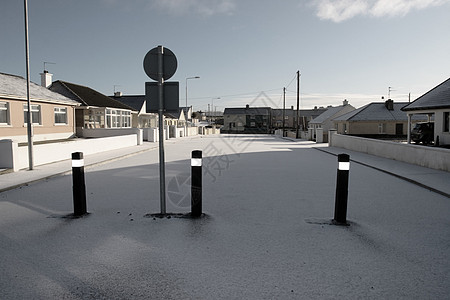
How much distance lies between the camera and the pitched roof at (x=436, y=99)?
68.2ft

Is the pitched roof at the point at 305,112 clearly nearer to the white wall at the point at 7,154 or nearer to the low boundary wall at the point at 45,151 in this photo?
the low boundary wall at the point at 45,151

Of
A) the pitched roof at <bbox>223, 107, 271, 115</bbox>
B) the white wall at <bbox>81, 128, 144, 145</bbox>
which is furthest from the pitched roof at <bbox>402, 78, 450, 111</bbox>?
the pitched roof at <bbox>223, 107, 271, 115</bbox>

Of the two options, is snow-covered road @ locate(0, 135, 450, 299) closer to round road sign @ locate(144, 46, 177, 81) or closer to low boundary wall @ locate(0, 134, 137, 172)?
round road sign @ locate(144, 46, 177, 81)

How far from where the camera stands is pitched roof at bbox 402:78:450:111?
2078 centimetres

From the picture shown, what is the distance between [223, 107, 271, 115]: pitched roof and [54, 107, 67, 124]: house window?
76420mm

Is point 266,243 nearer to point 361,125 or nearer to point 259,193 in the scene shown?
point 259,193

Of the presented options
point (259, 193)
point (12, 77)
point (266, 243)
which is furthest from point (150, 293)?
point (12, 77)

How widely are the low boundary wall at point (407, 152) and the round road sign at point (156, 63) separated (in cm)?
985

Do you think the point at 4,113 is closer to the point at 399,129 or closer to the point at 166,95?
the point at 166,95

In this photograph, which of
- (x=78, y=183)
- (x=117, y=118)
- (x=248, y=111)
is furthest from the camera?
(x=248, y=111)

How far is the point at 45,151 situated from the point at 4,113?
36.9 ft

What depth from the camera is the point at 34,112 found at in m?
24.8

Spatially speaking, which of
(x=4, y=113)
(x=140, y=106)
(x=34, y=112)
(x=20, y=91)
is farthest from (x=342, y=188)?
(x=140, y=106)

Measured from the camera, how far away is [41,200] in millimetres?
7066
